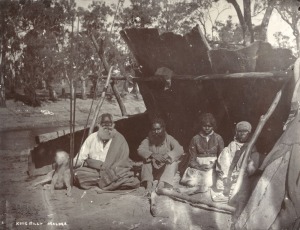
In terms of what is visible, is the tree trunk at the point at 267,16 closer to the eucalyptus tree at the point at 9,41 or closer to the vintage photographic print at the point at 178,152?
the vintage photographic print at the point at 178,152

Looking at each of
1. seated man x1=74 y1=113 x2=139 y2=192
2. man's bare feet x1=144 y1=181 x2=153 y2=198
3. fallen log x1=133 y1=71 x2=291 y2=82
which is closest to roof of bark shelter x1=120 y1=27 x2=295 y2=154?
fallen log x1=133 y1=71 x2=291 y2=82

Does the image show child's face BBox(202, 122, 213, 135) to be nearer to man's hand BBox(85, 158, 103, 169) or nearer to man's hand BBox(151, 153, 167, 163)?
man's hand BBox(151, 153, 167, 163)

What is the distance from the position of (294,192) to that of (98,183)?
102 inches

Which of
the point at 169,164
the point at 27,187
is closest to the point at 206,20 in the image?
the point at 169,164

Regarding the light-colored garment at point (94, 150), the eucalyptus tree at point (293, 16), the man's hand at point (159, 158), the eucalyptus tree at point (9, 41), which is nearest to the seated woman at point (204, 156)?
the man's hand at point (159, 158)

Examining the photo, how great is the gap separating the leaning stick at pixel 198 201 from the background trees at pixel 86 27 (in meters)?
1.83

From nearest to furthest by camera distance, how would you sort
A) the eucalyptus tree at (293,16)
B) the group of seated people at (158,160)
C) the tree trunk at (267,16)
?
1. the group of seated people at (158,160)
2. the eucalyptus tree at (293,16)
3. the tree trunk at (267,16)

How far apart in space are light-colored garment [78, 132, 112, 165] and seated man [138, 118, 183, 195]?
0.52 m

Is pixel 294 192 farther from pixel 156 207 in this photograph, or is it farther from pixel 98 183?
pixel 98 183

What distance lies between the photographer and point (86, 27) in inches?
311

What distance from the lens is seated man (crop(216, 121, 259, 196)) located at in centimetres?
457

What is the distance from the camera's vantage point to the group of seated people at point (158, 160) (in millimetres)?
4863

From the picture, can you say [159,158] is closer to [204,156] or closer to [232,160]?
[204,156]

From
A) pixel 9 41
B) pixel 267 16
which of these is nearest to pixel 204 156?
pixel 267 16
